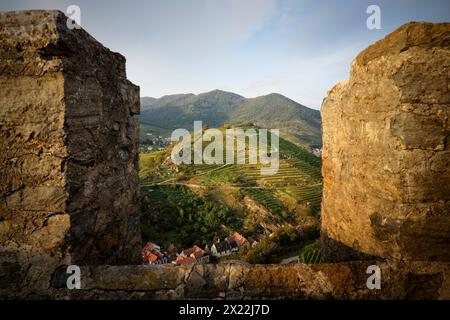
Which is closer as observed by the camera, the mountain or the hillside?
the hillside

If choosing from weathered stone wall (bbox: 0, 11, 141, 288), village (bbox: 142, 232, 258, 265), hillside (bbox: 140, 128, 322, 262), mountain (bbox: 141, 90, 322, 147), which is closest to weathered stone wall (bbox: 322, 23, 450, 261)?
weathered stone wall (bbox: 0, 11, 141, 288)

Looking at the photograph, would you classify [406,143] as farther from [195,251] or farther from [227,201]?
[227,201]

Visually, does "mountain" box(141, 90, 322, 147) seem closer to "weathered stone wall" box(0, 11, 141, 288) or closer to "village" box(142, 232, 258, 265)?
"village" box(142, 232, 258, 265)

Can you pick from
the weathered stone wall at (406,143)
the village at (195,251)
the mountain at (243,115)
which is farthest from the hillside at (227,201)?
the mountain at (243,115)

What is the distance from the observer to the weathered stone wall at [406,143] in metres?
1.71

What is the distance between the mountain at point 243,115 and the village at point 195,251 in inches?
2584

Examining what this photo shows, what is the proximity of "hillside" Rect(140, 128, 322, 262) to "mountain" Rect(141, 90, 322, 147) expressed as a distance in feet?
164

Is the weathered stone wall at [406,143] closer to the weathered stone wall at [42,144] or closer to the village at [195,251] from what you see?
the weathered stone wall at [42,144]

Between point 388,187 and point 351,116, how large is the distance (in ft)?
2.01

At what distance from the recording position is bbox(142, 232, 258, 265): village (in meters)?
23.7

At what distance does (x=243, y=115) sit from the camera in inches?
5463

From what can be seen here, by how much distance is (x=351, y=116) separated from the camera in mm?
2154

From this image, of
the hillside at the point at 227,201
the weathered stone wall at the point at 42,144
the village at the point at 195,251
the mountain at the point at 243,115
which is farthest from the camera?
the mountain at the point at 243,115

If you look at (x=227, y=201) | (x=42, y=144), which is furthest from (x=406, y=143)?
(x=227, y=201)
